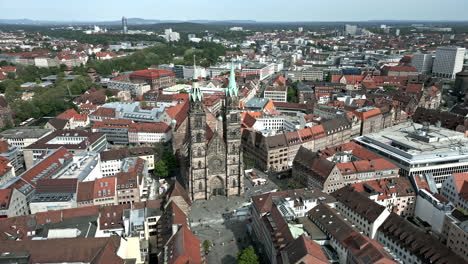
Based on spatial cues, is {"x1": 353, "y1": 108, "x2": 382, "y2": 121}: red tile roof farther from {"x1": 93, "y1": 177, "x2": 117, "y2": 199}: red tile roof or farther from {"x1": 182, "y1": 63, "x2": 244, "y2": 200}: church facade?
{"x1": 93, "y1": 177, "x2": 117, "y2": 199}: red tile roof

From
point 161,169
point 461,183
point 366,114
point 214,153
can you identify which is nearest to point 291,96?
point 366,114

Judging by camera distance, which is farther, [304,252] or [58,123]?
[58,123]

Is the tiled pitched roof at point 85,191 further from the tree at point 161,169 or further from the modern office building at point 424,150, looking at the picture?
the modern office building at point 424,150

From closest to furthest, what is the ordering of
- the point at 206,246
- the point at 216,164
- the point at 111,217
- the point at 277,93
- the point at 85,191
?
the point at 206,246, the point at 111,217, the point at 85,191, the point at 216,164, the point at 277,93

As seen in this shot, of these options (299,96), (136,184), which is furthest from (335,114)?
(136,184)

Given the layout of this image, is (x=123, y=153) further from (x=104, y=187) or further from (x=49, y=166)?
(x=104, y=187)

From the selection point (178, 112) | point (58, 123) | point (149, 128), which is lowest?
point (58, 123)

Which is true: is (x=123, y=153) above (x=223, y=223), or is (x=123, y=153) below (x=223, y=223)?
above

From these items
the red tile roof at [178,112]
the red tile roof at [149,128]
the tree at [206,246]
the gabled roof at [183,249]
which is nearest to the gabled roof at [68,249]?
the gabled roof at [183,249]
